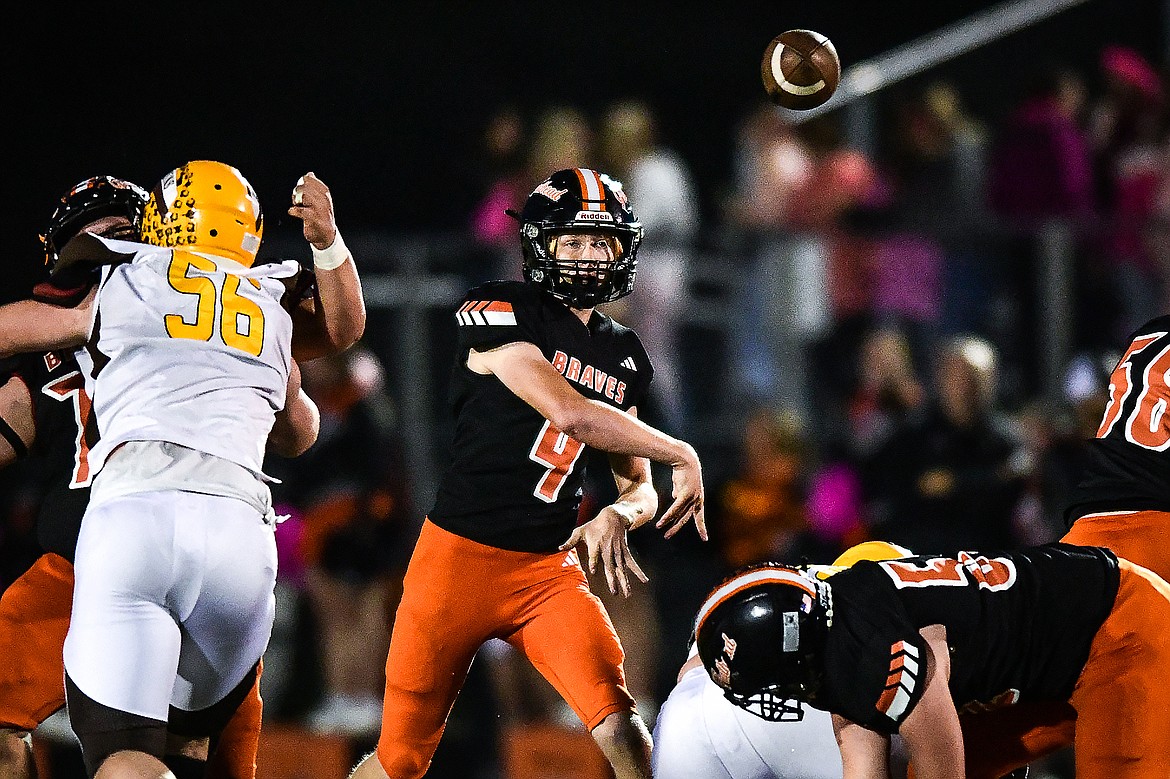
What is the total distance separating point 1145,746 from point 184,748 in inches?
107

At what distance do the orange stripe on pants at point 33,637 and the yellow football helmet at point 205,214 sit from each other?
1.07 metres

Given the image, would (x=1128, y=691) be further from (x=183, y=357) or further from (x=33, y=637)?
(x=33, y=637)

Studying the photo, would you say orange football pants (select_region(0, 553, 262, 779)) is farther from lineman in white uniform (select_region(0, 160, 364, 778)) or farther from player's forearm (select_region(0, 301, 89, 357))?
player's forearm (select_region(0, 301, 89, 357))

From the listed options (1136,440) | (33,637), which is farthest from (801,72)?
(33,637)

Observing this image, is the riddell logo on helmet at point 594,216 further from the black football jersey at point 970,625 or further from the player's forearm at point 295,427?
the black football jersey at point 970,625

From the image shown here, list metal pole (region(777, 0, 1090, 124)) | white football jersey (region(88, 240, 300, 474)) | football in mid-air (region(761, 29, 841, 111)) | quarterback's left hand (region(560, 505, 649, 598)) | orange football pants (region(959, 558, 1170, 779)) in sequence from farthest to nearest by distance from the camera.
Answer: metal pole (region(777, 0, 1090, 124)) → football in mid-air (region(761, 29, 841, 111)) → quarterback's left hand (region(560, 505, 649, 598)) → orange football pants (region(959, 558, 1170, 779)) → white football jersey (region(88, 240, 300, 474))

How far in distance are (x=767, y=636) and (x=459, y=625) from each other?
1.26 m

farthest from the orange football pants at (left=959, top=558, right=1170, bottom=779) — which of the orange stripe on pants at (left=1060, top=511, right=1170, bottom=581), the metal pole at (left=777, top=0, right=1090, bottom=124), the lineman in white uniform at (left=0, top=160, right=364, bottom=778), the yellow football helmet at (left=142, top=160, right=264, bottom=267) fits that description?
the metal pole at (left=777, top=0, right=1090, bottom=124)

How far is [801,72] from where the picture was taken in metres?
5.89

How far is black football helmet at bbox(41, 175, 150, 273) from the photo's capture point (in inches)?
192

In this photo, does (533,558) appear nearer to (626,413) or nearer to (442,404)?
(626,413)

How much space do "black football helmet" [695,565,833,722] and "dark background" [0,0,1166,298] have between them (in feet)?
22.1

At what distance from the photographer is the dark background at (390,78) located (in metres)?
10.5

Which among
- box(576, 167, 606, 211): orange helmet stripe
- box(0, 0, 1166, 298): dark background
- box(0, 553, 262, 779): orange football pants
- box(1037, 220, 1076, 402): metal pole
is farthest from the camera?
box(0, 0, 1166, 298): dark background
